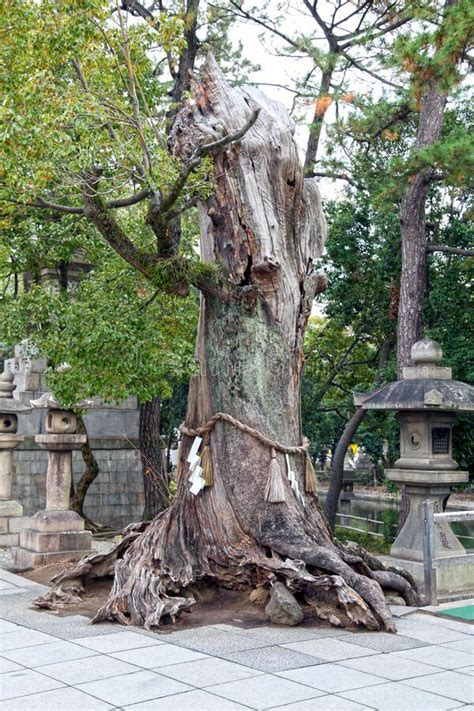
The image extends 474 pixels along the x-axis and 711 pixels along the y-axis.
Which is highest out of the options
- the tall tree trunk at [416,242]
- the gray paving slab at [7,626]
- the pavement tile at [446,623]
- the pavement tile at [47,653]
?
the tall tree trunk at [416,242]

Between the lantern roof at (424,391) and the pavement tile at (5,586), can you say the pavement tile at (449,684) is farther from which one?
the pavement tile at (5,586)

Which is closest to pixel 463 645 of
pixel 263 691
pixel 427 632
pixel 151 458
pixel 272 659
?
pixel 427 632

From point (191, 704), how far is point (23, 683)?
46.5 inches

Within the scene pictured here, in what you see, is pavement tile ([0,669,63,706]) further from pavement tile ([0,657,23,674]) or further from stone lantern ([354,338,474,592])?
stone lantern ([354,338,474,592])

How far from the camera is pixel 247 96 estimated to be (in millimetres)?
8812

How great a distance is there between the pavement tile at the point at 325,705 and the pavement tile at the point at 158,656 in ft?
3.98

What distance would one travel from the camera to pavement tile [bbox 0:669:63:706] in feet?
16.4

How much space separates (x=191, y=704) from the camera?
4.79m

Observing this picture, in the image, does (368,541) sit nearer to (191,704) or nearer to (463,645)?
(463,645)

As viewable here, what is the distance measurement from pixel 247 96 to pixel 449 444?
4652 millimetres

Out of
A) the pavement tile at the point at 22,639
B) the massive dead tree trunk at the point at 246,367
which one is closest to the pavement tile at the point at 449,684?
the massive dead tree trunk at the point at 246,367

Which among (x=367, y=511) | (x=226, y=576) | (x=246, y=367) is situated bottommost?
(x=367, y=511)

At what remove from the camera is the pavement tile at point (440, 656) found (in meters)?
5.84

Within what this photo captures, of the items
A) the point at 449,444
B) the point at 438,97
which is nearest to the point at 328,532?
the point at 449,444
